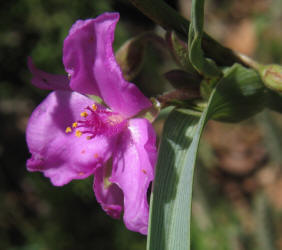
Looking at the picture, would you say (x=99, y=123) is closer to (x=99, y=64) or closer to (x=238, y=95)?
(x=99, y=64)

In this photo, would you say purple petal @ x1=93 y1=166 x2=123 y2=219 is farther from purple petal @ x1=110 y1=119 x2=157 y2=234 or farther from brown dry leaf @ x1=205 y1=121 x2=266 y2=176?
brown dry leaf @ x1=205 y1=121 x2=266 y2=176

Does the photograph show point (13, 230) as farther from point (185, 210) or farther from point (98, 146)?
point (185, 210)

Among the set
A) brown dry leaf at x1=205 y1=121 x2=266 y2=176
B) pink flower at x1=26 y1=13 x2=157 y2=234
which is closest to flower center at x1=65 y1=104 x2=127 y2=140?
pink flower at x1=26 y1=13 x2=157 y2=234

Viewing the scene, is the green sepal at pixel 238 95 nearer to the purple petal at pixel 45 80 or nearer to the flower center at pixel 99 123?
the flower center at pixel 99 123

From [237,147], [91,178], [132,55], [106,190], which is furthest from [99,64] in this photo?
[237,147]

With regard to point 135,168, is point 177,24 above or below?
above

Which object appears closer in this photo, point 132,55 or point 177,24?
point 177,24

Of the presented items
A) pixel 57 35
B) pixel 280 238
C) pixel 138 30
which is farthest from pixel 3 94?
pixel 280 238
